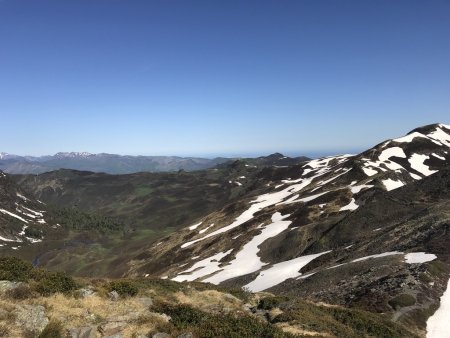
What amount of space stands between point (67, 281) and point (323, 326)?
15350mm

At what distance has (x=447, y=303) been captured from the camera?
3088cm

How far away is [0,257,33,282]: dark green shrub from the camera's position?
22.4m

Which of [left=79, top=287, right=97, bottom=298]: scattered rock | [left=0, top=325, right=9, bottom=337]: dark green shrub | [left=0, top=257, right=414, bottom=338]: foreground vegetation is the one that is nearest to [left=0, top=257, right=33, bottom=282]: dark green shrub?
[left=0, top=257, right=414, bottom=338]: foreground vegetation

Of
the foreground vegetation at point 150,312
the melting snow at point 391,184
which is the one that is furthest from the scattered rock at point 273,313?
the melting snow at point 391,184

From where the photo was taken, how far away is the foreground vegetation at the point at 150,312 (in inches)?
724

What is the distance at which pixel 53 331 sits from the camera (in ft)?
57.3

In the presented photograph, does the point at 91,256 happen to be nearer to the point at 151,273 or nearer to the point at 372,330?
the point at 151,273

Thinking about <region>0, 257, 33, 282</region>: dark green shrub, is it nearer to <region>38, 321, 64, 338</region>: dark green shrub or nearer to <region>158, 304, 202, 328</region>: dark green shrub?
<region>38, 321, 64, 338</region>: dark green shrub

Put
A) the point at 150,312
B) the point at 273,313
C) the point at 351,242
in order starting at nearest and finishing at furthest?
1. the point at 150,312
2. the point at 273,313
3. the point at 351,242

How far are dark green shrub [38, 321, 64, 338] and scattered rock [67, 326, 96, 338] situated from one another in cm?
40

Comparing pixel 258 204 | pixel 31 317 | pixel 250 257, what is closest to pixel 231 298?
pixel 31 317

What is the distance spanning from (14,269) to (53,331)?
7.97 m

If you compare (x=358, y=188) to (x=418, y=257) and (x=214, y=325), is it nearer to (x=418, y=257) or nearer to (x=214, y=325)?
(x=418, y=257)

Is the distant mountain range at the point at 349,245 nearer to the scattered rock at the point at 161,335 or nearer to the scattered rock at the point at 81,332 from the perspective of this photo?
the scattered rock at the point at 161,335
